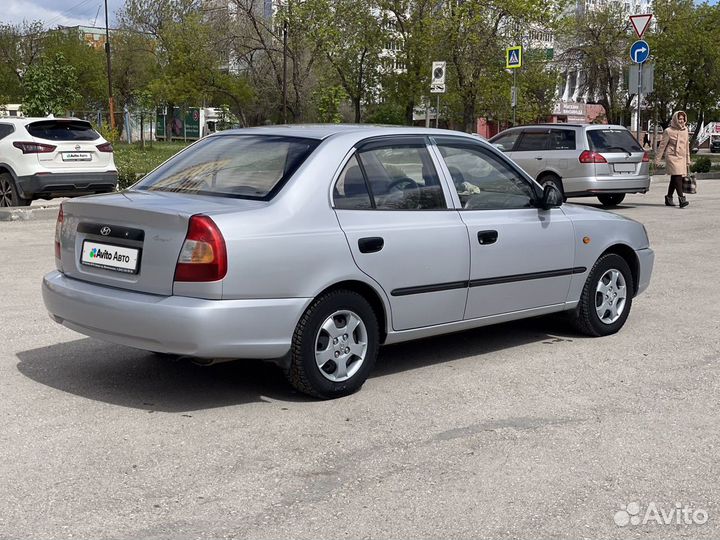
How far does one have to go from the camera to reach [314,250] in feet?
17.9

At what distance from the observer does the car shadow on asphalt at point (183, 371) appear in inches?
226

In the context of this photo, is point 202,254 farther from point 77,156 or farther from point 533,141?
point 533,141

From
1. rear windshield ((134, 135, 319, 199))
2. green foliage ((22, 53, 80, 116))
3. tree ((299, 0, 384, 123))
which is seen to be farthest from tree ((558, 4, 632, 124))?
rear windshield ((134, 135, 319, 199))

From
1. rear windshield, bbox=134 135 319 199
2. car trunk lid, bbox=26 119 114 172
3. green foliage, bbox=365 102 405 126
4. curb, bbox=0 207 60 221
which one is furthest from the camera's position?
green foliage, bbox=365 102 405 126

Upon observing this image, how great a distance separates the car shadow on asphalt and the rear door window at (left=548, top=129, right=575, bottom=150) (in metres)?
11.4

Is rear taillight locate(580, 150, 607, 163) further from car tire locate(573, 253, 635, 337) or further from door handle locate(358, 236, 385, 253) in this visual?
door handle locate(358, 236, 385, 253)

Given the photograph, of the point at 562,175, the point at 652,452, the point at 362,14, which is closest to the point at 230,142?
the point at 652,452

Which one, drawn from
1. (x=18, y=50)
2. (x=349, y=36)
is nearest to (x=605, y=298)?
(x=349, y=36)

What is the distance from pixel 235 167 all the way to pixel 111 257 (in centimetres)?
95

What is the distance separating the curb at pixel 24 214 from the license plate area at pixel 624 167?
9.98m

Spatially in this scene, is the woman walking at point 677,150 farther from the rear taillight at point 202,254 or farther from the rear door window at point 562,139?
the rear taillight at point 202,254

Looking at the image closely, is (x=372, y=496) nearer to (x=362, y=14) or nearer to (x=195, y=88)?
(x=362, y=14)

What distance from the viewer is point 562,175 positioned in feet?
60.4

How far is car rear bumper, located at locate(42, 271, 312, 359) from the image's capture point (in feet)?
16.9
